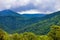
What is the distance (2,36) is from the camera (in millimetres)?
73938

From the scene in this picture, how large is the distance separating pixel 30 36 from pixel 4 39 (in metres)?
31.1

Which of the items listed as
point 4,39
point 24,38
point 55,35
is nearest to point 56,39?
point 55,35

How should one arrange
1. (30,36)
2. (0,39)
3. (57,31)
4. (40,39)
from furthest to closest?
(40,39) → (30,36) → (57,31) → (0,39)

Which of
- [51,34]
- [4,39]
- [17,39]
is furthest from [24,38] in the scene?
[4,39]

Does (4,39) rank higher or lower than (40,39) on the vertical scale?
higher

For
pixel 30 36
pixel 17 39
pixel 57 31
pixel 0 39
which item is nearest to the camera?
pixel 0 39

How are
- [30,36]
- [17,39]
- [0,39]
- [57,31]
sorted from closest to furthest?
[0,39]
[57,31]
[17,39]
[30,36]

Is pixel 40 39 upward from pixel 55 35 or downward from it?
downward

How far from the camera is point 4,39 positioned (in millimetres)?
73750

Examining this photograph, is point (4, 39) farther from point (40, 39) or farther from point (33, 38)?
point (40, 39)

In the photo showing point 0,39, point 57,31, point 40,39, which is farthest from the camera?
point 40,39

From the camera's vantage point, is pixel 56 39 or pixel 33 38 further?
pixel 33 38

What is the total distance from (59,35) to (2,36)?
27.4 metres

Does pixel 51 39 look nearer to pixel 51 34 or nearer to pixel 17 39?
pixel 51 34
